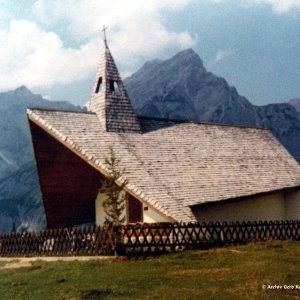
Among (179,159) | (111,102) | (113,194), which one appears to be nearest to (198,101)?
(111,102)

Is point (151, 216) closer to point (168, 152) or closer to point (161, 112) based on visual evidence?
point (168, 152)

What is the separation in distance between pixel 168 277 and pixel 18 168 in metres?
121

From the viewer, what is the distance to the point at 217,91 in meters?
141

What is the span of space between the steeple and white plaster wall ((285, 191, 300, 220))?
10710mm

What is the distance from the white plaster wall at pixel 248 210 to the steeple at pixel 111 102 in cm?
623

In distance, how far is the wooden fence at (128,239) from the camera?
1545cm

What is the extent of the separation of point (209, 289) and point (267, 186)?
49.0ft

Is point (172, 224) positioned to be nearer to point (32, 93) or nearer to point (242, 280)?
point (242, 280)

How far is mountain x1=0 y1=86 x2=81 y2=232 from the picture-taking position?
101938 mm

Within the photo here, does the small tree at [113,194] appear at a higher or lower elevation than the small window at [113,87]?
lower

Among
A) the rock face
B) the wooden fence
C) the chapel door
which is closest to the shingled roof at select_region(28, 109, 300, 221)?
the wooden fence

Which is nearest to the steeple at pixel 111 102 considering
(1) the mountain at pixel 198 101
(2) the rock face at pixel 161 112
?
(2) the rock face at pixel 161 112

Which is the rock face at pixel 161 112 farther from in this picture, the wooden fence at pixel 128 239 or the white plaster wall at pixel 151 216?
the wooden fence at pixel 128 239

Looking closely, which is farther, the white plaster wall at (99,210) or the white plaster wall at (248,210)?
the white plaster wall at (99,210)
